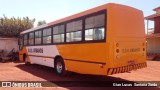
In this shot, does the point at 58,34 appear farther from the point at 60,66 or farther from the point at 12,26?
the point at 12,26

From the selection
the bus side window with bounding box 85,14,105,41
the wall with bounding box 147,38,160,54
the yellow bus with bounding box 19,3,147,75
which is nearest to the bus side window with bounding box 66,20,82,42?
the yellow bus with bounding box 19,3,147,75

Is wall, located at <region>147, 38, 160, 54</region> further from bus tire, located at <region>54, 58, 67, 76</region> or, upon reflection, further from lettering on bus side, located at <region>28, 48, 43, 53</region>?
bus tire, located at <region>54, 58, 67, 76</region>

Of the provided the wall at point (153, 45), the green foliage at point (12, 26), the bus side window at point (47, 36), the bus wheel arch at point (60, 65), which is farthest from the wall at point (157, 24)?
the bus wheel arch at point (60, 65)

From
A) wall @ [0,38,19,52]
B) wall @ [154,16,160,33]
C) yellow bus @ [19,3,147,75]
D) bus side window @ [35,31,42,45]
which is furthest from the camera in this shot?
wall @ [154,16,160,33]

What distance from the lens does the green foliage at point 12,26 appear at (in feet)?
93.5

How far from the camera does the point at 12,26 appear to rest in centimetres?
2867

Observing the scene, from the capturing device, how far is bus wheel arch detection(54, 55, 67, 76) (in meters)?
11.1

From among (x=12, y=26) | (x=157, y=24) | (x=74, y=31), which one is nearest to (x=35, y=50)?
(x=74, y=31)

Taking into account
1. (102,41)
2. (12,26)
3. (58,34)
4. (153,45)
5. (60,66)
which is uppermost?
(12,26)

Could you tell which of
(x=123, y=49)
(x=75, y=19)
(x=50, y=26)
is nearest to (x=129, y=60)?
(x=123, y=49)

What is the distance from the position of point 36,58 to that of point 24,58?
11.8 ft

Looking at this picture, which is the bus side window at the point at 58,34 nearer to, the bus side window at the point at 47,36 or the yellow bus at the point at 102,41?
the yellow bus at the point at 102,41

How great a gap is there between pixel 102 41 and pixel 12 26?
23.3 m

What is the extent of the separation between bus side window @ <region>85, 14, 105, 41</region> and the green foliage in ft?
70.1
